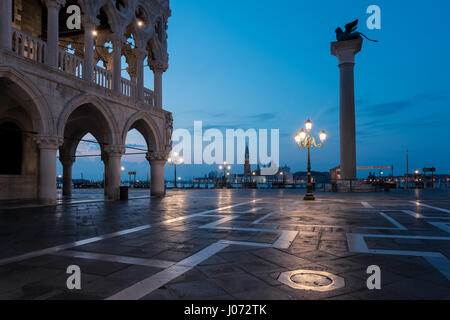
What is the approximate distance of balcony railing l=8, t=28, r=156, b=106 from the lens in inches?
500

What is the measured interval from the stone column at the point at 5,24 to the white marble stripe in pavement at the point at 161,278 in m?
12.4

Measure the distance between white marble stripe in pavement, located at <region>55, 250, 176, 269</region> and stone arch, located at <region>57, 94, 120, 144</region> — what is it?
10.4m

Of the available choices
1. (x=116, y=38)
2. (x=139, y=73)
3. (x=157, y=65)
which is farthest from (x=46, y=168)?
(x=157, y=65)

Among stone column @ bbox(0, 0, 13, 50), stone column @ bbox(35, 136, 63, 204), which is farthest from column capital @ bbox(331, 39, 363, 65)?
stone column @ bbox(0, 0, 13, 50)

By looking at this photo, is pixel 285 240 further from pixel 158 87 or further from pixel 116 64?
pixel 158 87

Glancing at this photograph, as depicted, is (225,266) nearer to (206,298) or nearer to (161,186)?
(206,298)

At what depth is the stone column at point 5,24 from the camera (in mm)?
11391

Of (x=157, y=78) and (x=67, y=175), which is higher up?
(x=157, y=78)

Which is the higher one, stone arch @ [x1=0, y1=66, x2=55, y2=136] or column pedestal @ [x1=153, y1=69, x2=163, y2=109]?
column pedestal @ [x1=153, y1=69, x2=163, y2=109]

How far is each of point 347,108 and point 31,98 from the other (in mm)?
26646

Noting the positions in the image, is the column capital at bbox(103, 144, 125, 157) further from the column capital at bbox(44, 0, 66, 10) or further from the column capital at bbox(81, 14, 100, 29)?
the column capital at bbox(44, 0, 66, 10)

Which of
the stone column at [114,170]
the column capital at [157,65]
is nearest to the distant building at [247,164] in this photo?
the column capital at [157,65]

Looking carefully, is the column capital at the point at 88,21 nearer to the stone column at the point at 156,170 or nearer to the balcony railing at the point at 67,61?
the balcony railing at the point at 67,61

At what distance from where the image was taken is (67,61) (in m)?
14.7
